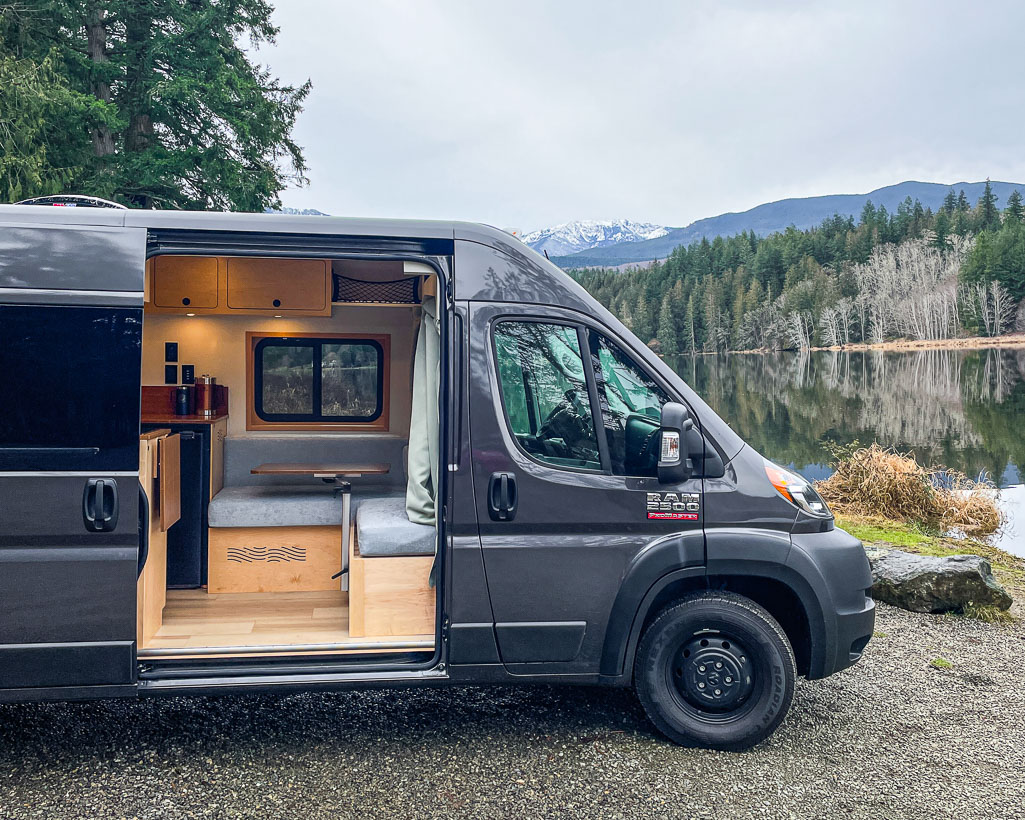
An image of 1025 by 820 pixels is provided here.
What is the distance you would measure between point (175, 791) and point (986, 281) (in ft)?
285

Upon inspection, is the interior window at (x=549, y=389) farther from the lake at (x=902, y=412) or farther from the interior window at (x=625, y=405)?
the lake at (x=902, y=412)

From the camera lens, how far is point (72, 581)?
331cm

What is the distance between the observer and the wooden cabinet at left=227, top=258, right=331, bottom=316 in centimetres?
577

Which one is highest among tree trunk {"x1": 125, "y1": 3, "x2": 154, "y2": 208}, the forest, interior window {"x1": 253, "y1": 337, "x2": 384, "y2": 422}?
the forest

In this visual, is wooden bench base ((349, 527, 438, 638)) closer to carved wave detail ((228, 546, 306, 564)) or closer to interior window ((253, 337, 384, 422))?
carved wave detail ((228, 546, 306, 564))

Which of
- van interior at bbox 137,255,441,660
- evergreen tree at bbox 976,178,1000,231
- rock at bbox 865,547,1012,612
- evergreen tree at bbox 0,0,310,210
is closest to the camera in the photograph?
van interior at bbox 137,255,441,660

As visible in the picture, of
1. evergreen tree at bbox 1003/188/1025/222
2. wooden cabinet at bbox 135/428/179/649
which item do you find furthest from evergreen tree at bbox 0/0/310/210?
evergreen tree at bbox 1003/188/1025/222

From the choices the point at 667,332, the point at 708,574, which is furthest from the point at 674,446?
the point at 667,332

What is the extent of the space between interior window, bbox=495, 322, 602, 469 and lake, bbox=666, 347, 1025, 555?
31.8 ft

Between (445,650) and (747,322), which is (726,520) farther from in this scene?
(747,322)

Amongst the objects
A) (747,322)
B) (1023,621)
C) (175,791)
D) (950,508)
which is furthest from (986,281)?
(175,791)

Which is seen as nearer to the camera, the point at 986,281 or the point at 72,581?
the point at 72,581

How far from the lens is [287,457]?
20.9 ft

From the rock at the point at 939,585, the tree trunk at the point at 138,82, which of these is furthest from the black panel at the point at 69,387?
the tree trunk at the point at 138,82
